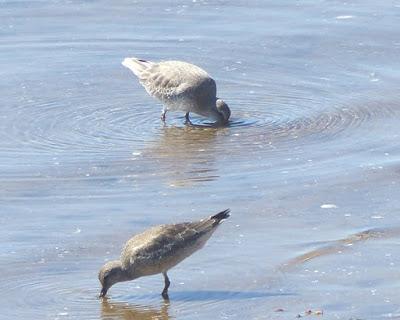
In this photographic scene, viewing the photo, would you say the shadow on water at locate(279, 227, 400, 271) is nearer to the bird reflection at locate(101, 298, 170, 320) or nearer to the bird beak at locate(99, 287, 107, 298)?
the bird reflection at locate(101, 298, 170, 320)

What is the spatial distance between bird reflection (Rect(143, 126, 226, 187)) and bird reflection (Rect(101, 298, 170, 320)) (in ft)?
8.27

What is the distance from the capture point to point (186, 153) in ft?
41.5

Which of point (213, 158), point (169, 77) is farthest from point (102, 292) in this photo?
point (169, 77)

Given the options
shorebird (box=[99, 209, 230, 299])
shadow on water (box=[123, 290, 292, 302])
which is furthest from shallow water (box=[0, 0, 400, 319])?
shorebird (box=[99, 209, 230, 299])

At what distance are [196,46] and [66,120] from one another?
2.88 metres

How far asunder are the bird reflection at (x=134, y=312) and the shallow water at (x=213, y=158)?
0.06 ft

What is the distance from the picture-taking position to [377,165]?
38.7 feet

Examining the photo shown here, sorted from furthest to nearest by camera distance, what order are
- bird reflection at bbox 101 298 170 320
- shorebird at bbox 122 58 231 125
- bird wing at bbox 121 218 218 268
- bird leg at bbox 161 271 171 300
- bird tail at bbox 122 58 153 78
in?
bird tail at bbox 122 58 153 78 → shorebird at bbox 122 58 231 125 → bird wing at bbox 121 218 218 268 → bird leg at bbox 161 271 171 300 → bird reflection at bbox 101 298 170 320

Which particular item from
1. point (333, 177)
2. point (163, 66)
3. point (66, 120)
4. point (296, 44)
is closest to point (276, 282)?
point (333, 177)

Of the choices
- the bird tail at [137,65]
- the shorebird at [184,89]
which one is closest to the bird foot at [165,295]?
the shorebird at [184,89]

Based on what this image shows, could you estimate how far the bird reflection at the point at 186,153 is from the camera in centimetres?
1176

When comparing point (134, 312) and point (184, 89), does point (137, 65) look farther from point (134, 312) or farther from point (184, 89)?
point (134, 312)

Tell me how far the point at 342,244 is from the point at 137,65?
16.8ft

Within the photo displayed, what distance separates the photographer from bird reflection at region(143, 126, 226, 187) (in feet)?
38.6
